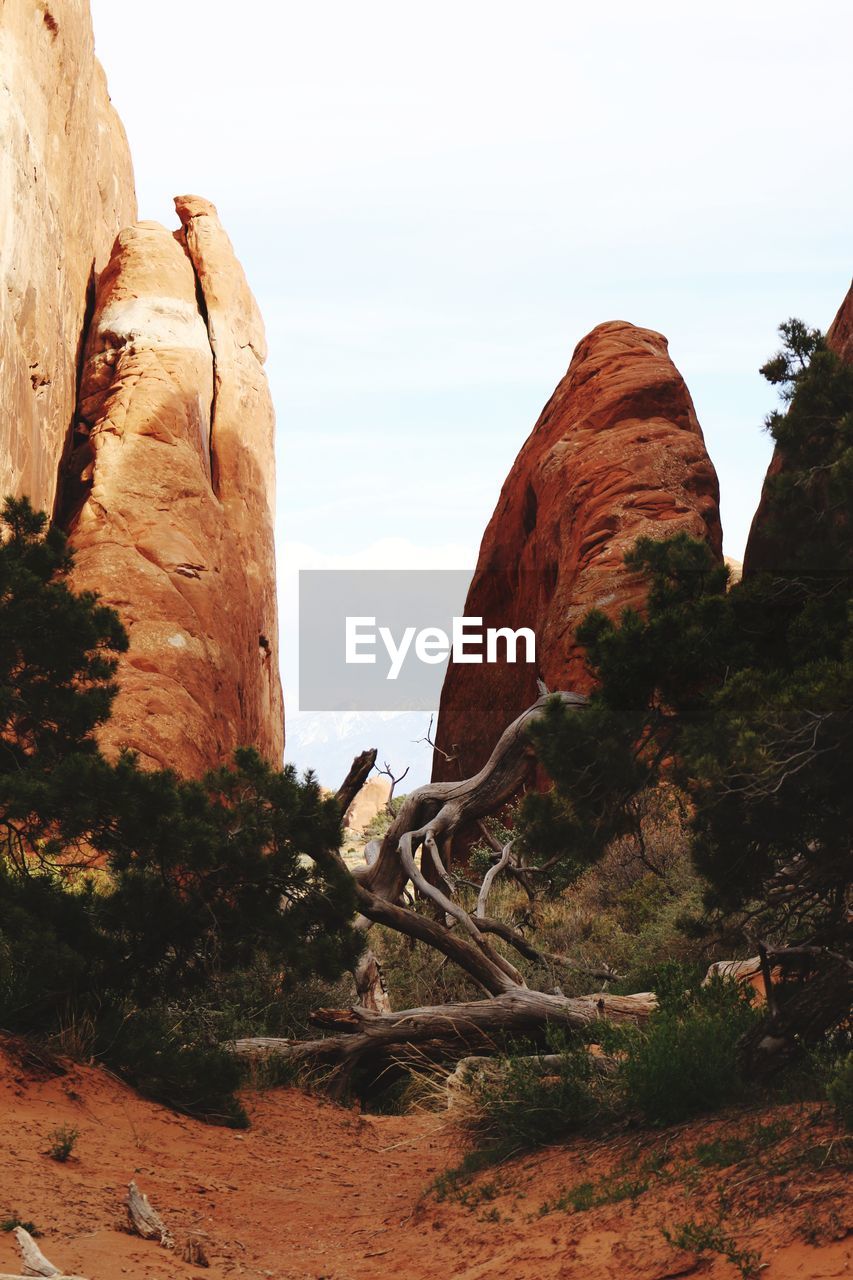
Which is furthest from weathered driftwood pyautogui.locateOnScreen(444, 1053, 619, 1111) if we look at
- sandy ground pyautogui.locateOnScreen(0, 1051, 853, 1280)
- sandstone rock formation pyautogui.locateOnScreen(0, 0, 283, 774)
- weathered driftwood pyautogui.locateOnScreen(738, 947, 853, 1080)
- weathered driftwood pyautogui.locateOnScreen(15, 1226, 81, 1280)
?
sandstone rock formation pyautogui.locateOnScreen(0, 0, 283, 774)

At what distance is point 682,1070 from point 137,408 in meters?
21.8

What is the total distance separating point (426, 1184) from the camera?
26.2 feet

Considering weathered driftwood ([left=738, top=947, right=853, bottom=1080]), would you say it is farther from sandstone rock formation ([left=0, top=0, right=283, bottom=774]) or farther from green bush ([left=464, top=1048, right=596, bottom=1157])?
sandstone rock formation ([left=0, top=0, right=283, bottom=774])

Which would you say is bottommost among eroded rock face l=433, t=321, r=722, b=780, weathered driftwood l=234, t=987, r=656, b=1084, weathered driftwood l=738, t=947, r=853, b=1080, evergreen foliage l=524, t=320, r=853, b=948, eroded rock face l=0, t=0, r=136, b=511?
weathered driftwood l=234, t=987, r=656, b=1084

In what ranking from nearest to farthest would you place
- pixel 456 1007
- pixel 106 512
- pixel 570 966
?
pixel 456 1007
pixel 570 966
pixel 106 512

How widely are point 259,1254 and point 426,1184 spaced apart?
1742 mm

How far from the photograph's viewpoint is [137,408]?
1025 inches

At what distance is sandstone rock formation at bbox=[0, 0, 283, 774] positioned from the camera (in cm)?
2191

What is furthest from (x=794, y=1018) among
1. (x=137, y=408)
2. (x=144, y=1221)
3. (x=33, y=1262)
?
(x=137, y=408)

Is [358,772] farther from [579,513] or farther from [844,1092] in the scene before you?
[579,513]

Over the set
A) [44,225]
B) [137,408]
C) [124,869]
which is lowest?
[124,869]

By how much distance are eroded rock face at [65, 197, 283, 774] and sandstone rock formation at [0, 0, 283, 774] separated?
0.05 meters

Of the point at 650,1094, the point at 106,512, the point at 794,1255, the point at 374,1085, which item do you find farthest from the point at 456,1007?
the point at 106,512

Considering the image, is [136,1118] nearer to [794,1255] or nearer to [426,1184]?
[426,1184]
